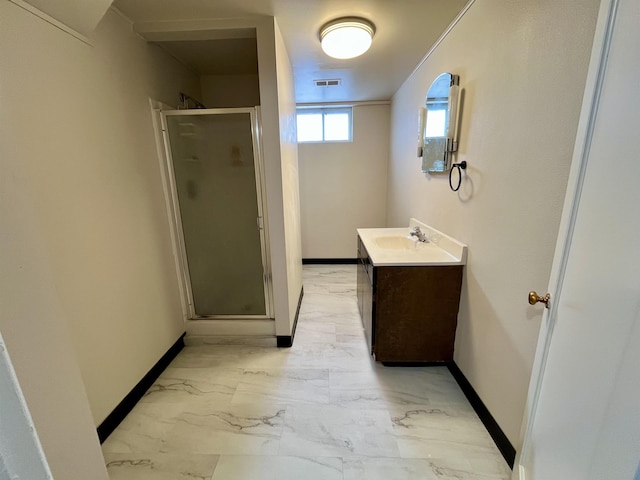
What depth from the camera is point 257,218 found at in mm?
2219

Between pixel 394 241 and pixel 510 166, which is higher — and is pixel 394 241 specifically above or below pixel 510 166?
below

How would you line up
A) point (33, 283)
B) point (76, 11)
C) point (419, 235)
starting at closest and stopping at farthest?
point (33, 283), point (76, 11), point (419, 235)

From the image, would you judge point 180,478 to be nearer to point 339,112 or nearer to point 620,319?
point 620,319

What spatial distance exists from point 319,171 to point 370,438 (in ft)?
11.0

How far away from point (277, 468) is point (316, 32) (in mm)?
2726

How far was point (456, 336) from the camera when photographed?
1.89 meters

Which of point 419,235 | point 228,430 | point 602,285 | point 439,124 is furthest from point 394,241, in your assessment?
point 228,430

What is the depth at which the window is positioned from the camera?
3.90 meters

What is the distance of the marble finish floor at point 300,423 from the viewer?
52.6 inches

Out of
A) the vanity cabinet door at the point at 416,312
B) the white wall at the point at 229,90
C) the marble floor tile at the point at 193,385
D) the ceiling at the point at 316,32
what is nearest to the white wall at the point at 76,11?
the ceiling at the point at 316,32

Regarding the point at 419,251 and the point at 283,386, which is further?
the point at 419,251

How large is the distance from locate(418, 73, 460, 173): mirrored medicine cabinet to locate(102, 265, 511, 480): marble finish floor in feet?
5.25

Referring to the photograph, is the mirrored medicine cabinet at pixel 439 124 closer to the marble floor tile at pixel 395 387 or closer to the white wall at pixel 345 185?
the marble floor tile at pixel 395 387

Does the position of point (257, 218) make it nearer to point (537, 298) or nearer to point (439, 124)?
point (439, 124)
